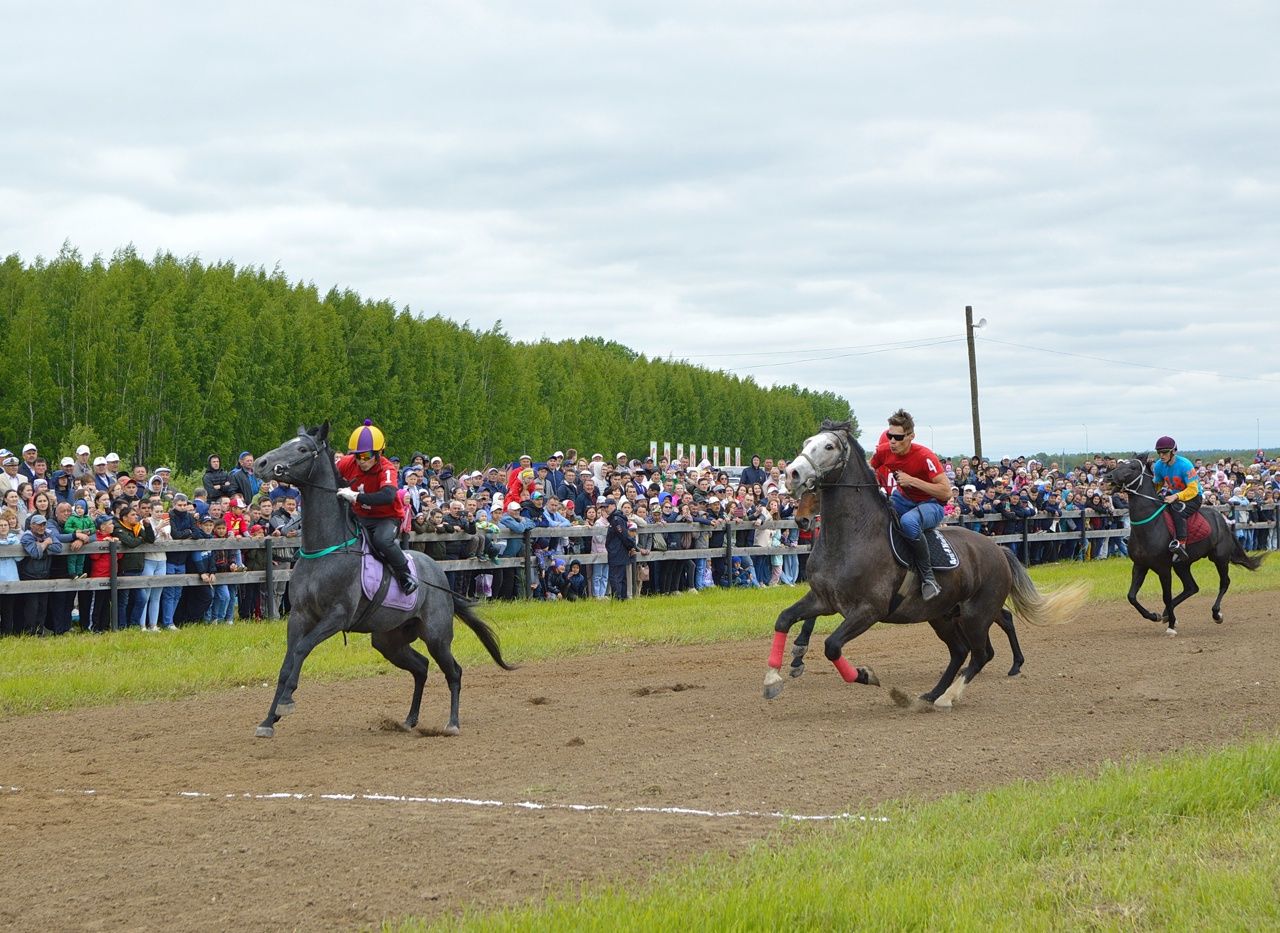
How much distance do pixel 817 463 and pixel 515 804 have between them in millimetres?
4496

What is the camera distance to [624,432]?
70438 millimetres

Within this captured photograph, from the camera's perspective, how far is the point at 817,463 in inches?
443

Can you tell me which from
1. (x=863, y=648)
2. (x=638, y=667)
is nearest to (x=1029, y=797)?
(x=638, y=667)

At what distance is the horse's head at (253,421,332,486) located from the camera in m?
10.2

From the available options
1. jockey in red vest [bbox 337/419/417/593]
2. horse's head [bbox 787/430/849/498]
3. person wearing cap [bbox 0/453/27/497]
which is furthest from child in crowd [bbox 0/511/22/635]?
horse's head [bbox 787/430/849/498]

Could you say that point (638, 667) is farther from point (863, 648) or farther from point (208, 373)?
point (208, 373)

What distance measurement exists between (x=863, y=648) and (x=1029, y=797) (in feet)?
31.9

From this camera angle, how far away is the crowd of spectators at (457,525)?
1656cm

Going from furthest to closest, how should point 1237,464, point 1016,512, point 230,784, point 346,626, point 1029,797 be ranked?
point 1237,464
point 1016,512
point 346,626
point 230,784
point 1029,797

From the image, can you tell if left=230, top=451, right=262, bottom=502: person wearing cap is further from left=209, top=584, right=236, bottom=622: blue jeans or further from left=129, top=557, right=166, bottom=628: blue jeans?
left=129, top=557, right=166, bottom=628: blue jeans

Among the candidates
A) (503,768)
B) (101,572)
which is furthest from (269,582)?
(503,768)

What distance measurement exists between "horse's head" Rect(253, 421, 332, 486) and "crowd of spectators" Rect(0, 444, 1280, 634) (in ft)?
2.60

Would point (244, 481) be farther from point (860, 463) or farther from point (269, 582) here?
point (860, 463)

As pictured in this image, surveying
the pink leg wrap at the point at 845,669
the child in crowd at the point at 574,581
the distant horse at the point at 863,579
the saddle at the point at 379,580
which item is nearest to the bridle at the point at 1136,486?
the distant horse at the point at 863,579
